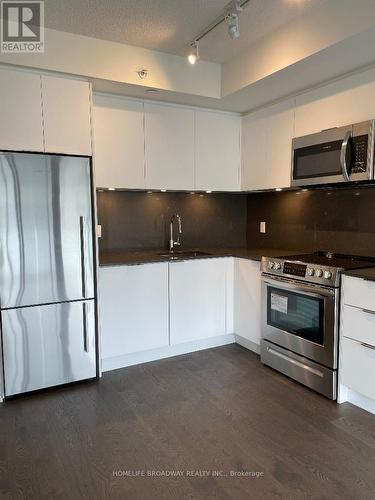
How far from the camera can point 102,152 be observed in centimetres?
306

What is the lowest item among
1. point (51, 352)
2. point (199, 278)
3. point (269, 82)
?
point (51, 352)

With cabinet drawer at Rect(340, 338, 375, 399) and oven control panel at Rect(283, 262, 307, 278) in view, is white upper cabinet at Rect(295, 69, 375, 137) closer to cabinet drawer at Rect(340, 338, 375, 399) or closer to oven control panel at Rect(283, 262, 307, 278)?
oven control panel at Rect(283, 262, 307, 278)

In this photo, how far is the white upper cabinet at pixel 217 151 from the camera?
3.54 m

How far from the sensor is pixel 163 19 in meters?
2.42

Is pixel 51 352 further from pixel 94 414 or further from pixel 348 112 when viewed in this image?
pixel 348 112

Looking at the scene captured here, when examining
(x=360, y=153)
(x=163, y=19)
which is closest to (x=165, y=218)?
(x=163, y=19)

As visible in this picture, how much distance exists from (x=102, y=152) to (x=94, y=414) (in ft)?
6.63

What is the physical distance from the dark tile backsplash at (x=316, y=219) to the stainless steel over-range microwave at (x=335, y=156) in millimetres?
417

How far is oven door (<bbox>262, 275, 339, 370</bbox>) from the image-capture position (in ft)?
8.20

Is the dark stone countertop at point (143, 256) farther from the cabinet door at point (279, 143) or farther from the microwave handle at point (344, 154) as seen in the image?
the microwave handle at point (344, 154)

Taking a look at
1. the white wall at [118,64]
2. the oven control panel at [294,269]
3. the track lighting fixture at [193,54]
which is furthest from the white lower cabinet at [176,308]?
the track lighting fixture at [193,54]

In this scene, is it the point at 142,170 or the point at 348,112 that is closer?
the point at 348,112

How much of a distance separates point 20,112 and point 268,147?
2.11 metres

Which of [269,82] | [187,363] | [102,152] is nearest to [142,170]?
[102,152]
